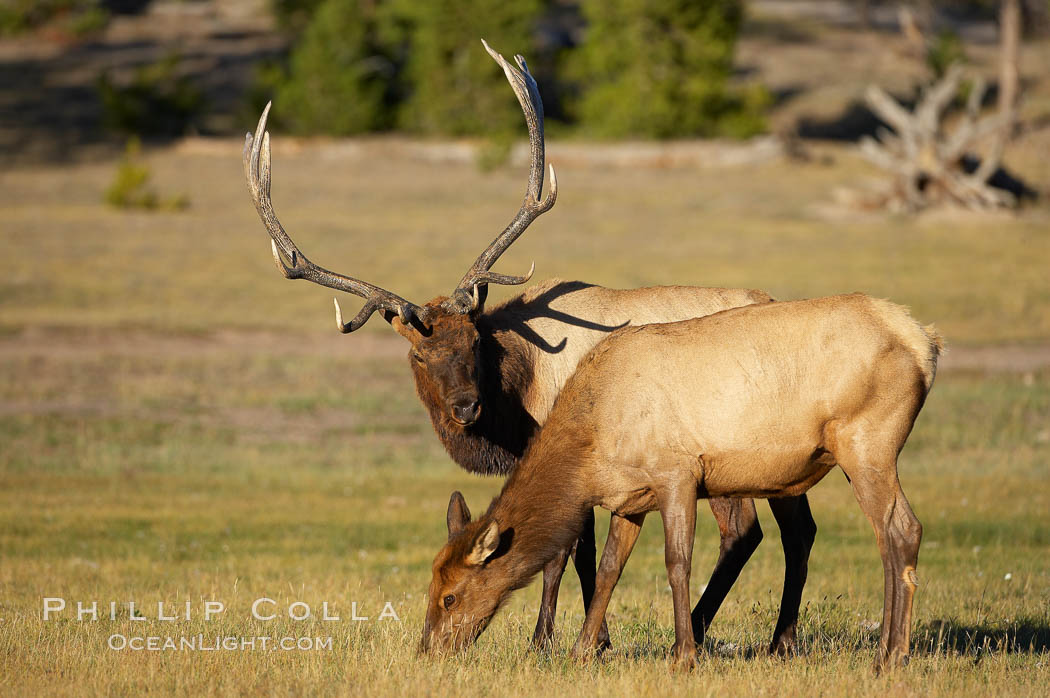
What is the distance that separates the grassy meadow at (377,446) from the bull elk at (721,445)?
0.47 metres

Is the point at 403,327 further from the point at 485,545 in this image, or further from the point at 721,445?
the point at 721,445

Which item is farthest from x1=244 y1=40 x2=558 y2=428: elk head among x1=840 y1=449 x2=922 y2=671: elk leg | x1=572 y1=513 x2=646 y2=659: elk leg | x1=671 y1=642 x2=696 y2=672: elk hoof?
x1=840 y1=449 x2=922 y2=671: elk leg

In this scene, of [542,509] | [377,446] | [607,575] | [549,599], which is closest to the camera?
[542,509]

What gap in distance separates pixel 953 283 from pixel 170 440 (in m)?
18.6

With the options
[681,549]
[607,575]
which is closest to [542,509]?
[607,575]

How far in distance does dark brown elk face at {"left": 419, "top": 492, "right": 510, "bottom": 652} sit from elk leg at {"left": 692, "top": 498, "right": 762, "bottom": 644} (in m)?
1.80

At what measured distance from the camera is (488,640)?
870 centimetres

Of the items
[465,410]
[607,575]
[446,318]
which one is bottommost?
[607,575]

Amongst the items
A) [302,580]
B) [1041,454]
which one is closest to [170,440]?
[302,580]

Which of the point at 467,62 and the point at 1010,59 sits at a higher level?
the point at 1010,59

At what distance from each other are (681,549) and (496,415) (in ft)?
7.39

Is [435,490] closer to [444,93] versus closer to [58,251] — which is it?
[58,251]

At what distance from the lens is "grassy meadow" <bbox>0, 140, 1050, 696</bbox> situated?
763cm

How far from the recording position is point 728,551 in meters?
9.01
